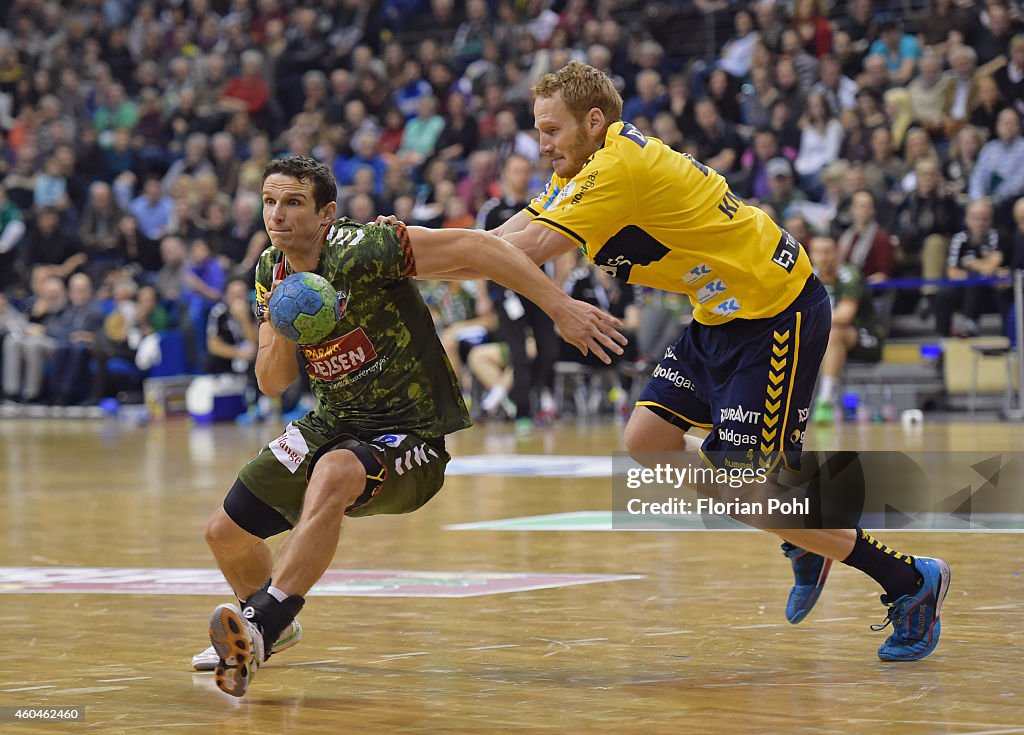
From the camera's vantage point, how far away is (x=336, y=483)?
481 cm

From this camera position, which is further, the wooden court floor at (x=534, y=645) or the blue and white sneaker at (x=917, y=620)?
the blue and white sneaker at (x=917, y=620)

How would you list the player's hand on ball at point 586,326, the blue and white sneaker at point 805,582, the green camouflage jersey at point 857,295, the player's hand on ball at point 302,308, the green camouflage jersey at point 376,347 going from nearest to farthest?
1. the player's hand on ball at point 302,308
2. the player's hand on ball at point 586,326
3. the green camouflage jersey at point 376,347
4. the blue and white sneaker at point 805,582
5. the green camouflage jersey at point 857,295

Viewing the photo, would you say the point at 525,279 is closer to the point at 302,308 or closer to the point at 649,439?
the point at 302,308

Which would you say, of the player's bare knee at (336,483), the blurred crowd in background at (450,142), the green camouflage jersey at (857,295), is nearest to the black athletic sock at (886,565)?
the player's bare knee at (336,483)

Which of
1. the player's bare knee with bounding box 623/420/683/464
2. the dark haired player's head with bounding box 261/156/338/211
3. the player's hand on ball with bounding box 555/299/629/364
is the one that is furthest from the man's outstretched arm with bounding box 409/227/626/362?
the player's bare knee with bounding box 623/420/683/464

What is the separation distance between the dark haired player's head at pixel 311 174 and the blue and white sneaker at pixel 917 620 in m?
2.17

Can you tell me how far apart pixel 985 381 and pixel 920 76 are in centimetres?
391

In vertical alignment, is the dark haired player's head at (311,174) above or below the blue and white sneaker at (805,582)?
above

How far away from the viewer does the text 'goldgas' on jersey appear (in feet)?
17.2

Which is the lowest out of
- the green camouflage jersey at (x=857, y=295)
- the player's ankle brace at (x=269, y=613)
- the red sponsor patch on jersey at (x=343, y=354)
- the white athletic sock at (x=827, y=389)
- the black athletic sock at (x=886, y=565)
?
the white athletic sock at (x=827, y=389)

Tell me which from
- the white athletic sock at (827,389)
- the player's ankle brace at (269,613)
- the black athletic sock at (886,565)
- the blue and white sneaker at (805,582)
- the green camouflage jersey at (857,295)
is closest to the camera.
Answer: the player's ankle brace at (269,613)

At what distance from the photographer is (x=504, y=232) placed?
17.9 ft

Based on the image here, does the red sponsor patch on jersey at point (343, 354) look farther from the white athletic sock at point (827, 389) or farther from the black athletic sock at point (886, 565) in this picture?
the white athletic sock at point (827, 389)

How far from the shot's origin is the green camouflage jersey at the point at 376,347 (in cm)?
506
